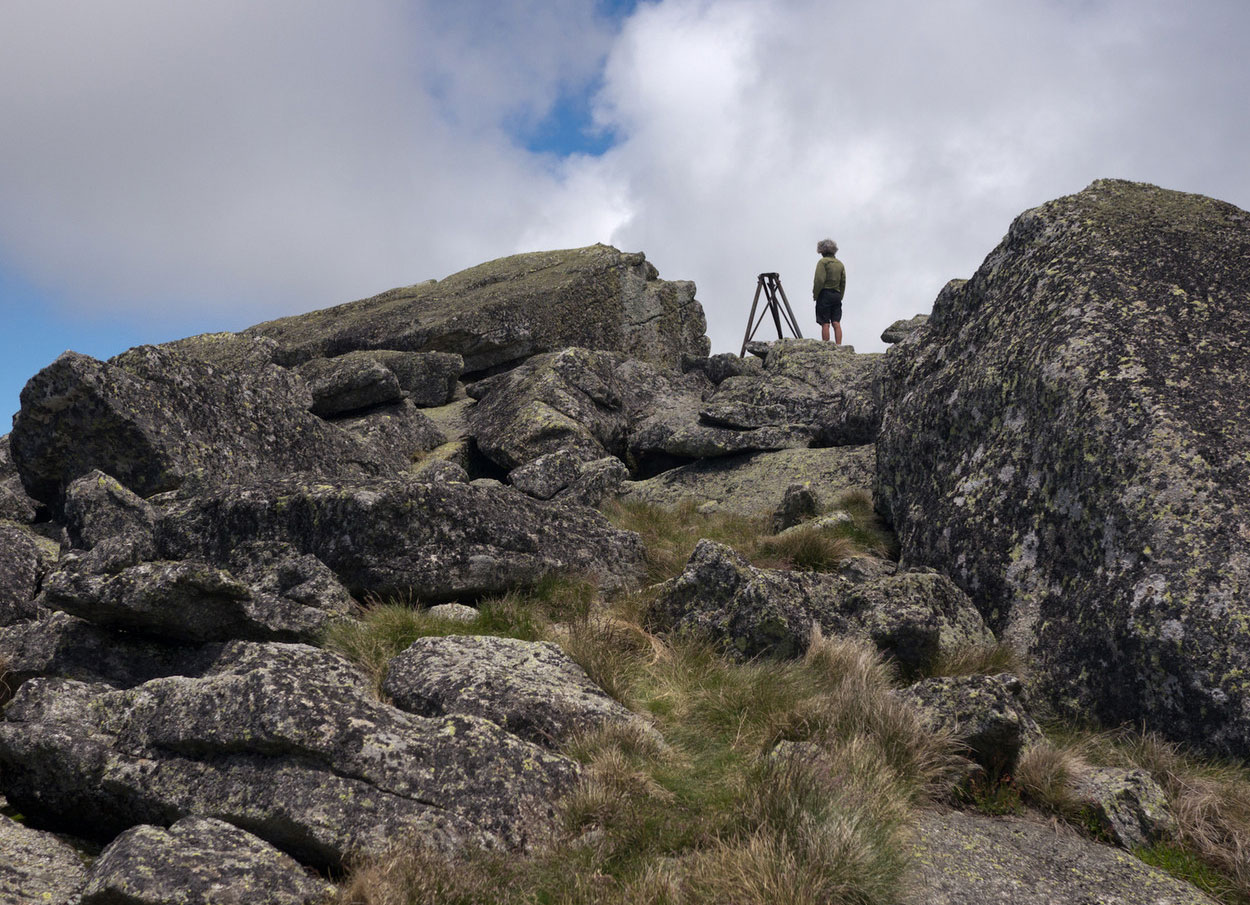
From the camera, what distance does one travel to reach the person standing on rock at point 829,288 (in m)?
28.7

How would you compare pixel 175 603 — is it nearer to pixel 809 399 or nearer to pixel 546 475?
pixel 546 475

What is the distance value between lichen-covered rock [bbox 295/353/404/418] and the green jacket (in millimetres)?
14837

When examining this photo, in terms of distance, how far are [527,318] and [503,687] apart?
1870 centimetres

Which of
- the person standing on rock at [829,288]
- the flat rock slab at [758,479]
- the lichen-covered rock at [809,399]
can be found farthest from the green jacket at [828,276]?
the flat rock slab at [758,479]

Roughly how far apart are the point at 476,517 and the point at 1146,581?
23.1 feet

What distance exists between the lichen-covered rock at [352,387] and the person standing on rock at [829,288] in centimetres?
1485

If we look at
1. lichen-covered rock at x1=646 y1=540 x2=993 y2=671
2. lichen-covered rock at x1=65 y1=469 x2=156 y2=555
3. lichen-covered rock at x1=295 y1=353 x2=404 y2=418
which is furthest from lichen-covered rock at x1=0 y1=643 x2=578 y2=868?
lichen-covered rock at x1=295 y1=353 x2=404 y2=418

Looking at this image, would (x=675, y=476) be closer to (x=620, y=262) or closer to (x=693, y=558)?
(x=693, y=558)

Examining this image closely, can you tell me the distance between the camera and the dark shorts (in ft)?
94.4

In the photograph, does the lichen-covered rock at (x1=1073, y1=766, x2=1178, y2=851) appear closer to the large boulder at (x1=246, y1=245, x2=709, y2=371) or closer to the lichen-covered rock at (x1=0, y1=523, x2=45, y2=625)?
the lichen-covered rock at (x1=0, y1=523, x2=45, y2=625)

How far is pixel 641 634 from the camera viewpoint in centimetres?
950

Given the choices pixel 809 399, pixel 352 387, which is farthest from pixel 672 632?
pixel 352 387

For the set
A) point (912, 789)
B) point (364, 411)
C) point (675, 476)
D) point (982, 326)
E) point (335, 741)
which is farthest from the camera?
point (364, 411)

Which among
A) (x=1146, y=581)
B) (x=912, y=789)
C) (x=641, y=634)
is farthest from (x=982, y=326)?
(x=912, y=789)
